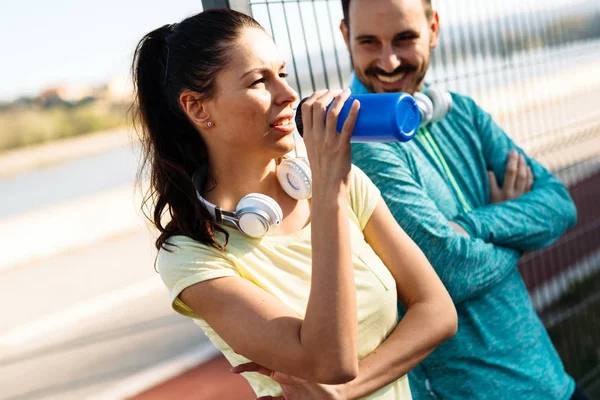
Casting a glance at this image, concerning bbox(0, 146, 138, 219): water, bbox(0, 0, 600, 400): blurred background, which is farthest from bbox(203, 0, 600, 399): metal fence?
bbox(0, 146, 138, 219): water

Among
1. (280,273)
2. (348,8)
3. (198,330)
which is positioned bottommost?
(198,330)

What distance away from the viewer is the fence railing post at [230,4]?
6.81ft

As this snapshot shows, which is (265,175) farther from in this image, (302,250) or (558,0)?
(558,0)

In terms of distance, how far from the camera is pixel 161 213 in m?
1.84

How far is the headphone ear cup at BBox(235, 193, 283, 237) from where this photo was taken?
1.69 m

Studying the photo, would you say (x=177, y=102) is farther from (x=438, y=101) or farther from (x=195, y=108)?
(x=438, y=101)

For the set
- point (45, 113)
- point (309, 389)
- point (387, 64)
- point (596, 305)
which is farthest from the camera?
point (45, 113)

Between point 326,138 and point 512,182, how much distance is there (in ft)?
3.48

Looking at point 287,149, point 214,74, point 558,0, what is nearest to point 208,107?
point 214,74

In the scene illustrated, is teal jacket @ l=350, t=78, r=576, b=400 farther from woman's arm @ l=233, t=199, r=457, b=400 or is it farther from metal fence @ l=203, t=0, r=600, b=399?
metal fence @ l=203, t=0, r=600, b=399

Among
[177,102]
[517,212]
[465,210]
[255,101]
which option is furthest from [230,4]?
[517,212]

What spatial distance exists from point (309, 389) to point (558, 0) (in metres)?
2.90

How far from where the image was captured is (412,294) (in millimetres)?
1850

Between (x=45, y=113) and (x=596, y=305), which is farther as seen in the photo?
(x=45, y=113)
